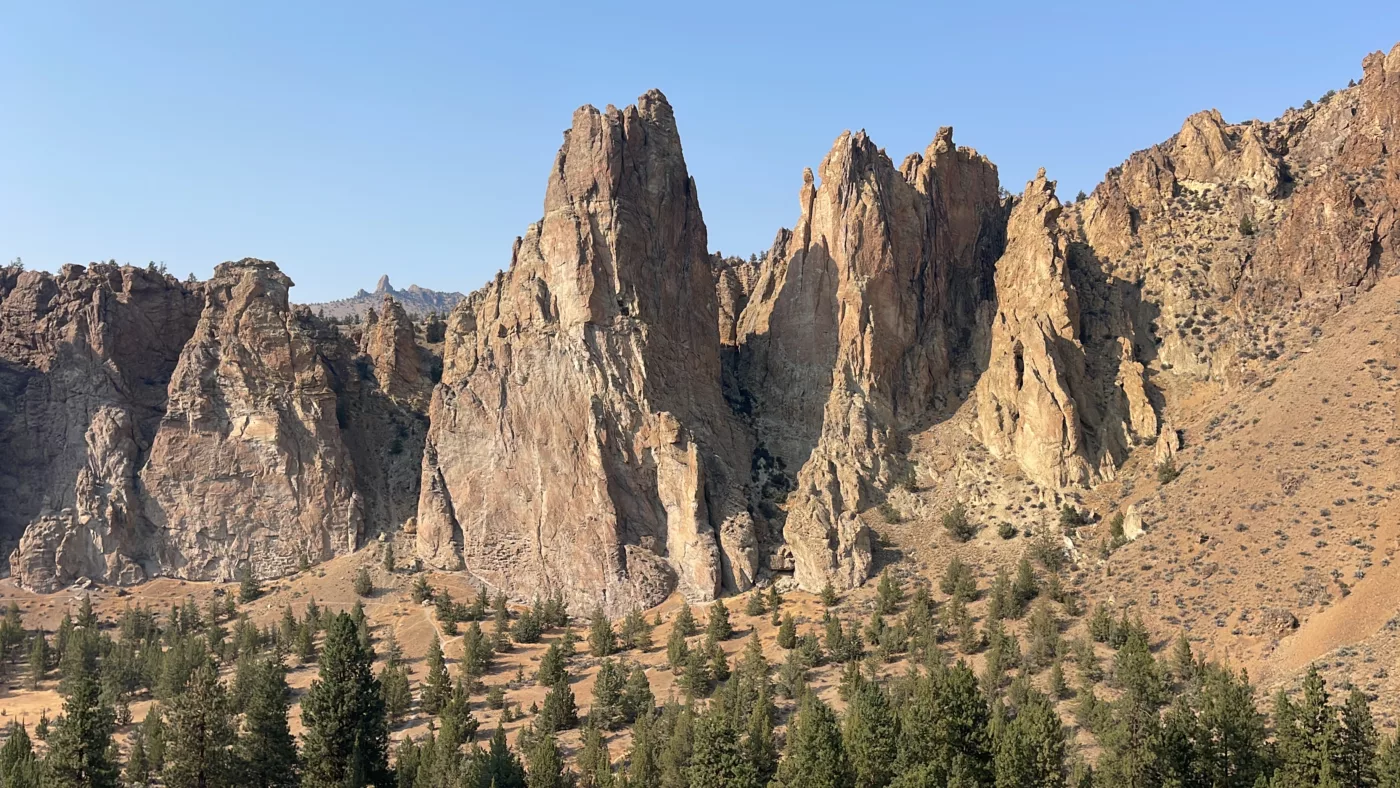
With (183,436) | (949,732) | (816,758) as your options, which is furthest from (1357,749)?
(183,436)

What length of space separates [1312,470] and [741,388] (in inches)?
1731

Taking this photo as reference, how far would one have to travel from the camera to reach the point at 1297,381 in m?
78.5

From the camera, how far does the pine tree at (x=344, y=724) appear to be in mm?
56906

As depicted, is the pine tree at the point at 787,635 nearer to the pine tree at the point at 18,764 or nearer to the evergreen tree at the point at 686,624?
the evergreen tree at the point at 686,624

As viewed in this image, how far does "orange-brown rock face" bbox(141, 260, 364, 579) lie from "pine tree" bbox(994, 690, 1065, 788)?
61557mm

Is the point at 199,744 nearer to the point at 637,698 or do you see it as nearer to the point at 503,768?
the point at 503,768

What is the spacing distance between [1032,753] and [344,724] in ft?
110

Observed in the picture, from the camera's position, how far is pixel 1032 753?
5122cm

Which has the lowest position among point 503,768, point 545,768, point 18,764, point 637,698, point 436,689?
point 545,768

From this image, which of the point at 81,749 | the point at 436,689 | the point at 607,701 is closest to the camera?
the point at 81,749

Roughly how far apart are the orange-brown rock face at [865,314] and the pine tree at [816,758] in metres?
31.2

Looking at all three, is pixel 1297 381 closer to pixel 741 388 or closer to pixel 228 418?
pixel 741 388

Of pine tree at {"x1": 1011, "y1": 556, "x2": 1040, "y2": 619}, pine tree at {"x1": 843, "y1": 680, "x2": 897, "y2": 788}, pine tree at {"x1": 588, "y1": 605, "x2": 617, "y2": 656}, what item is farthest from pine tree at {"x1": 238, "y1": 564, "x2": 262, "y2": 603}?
pine tree at {"x1": 1011, "y1": 556, "x2": 1040, "y2": 619}

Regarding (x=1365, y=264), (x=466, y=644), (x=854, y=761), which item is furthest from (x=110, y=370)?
(x=1365, y=264)
